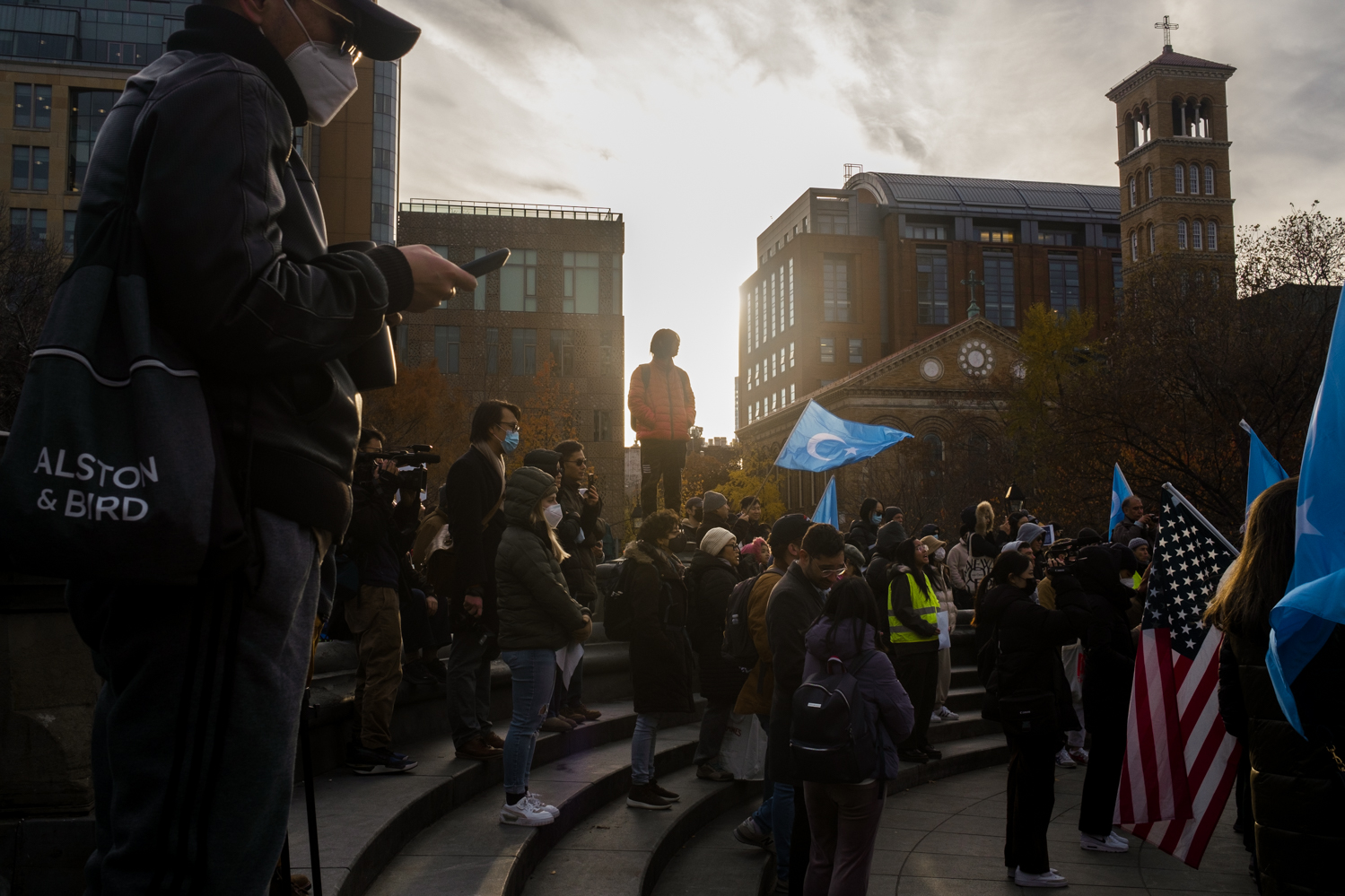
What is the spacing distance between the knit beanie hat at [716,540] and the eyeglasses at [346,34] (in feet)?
21.4

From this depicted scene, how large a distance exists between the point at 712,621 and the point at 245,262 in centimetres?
682

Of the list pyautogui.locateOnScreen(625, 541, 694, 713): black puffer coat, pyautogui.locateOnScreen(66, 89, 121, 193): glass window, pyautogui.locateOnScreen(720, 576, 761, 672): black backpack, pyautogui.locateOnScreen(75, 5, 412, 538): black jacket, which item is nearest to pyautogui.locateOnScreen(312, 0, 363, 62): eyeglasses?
pyautogui.locateOnScreen(75, 5, 412, 538): black jacket

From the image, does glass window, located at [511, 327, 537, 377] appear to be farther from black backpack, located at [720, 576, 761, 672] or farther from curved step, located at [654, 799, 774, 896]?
curved step, located at [654, 799, 774, 896]

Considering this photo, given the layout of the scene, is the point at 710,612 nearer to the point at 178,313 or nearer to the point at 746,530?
the point at 746,530

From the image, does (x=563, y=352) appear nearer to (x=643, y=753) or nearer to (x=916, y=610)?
(x=916, y=610)

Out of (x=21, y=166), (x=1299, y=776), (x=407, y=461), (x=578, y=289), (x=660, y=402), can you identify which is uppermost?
(x=21, y=166)

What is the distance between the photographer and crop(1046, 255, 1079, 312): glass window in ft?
352

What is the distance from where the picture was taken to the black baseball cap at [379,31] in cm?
191

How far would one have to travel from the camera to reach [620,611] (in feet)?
25.7

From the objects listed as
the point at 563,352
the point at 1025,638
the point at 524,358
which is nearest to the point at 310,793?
the point at 1025,638

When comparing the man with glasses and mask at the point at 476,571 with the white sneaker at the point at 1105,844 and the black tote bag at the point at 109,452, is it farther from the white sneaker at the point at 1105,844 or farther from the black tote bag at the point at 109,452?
the black tote bag at the point at 109,452

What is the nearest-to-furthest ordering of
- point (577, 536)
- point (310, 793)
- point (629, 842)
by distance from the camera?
1. point (310, 793)
2. point (629, 842)
3. point (577, 536)

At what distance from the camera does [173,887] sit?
1505 mm

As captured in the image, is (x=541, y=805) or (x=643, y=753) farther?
(x=643, y=753)
